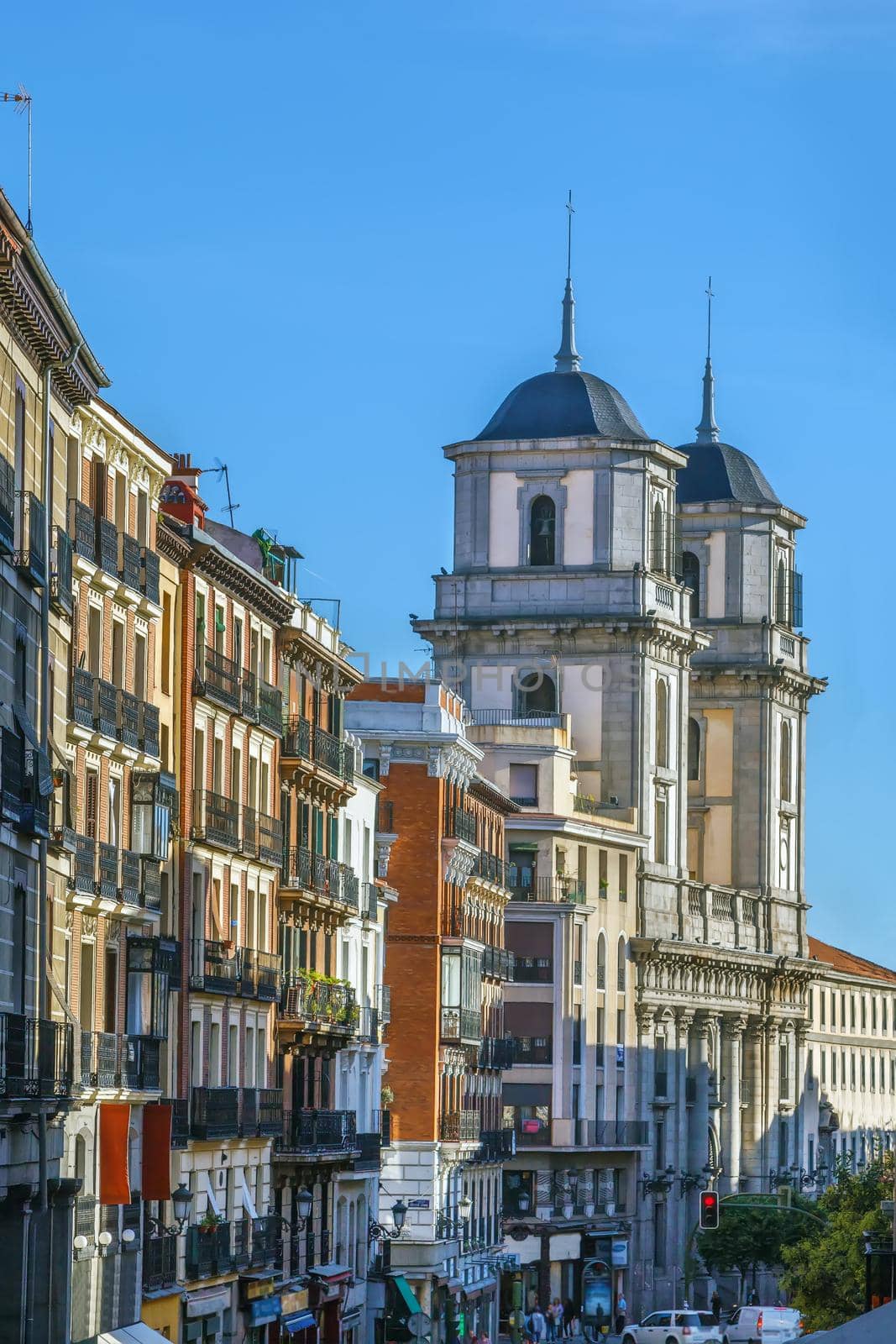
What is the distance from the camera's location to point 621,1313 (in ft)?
458

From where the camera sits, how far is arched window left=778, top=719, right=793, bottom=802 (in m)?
173

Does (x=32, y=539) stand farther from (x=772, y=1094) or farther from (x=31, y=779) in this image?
(x=772, y=1094)

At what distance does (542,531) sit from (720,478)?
26.1m

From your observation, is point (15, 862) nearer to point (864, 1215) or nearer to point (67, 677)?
point (67, 677)

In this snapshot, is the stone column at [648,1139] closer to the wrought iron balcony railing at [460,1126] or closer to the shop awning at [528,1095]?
the shop awning at [528,1095]

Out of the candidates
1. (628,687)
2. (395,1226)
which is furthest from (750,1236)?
(395,1226)

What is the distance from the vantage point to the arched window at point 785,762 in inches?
6806

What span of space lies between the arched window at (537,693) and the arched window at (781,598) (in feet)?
87.3

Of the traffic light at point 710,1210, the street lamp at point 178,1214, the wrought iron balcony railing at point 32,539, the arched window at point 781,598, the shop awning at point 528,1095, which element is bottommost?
the traffic light at point 710,1210

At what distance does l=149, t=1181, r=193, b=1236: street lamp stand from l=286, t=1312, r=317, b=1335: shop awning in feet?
32.0

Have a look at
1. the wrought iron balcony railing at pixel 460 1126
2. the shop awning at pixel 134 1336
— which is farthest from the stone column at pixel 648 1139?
the shop awning at pixel 134 1336

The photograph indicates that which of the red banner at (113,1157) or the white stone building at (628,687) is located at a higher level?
the white stone building at (628,687)

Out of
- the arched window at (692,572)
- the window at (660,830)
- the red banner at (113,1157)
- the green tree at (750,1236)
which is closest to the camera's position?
the red banner at (113,1157)

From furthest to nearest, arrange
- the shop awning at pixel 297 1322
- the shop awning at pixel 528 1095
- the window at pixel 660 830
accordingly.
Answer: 1. the window at pixel 660 830
2. the shop awning at pixel 528 1095
3. the shop awning at pixel 297 1322
